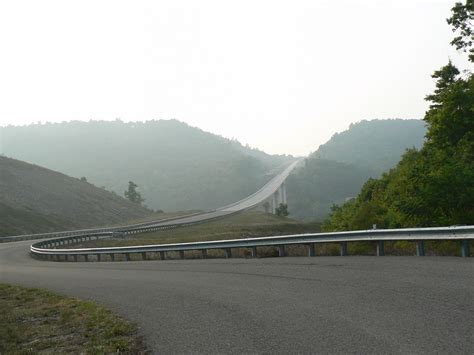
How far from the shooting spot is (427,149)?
85.6 ft

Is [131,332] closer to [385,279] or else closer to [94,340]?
[94,340]

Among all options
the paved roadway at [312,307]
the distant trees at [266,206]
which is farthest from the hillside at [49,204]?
the paved roadway at [312,307]

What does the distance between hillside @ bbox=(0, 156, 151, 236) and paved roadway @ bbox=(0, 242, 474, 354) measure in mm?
58337

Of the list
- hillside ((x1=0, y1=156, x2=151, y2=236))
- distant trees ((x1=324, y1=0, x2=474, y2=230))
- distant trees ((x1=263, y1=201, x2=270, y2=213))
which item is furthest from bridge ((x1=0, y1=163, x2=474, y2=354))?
distant trees ((x1=263, y1=201, x2=270, y2=213))

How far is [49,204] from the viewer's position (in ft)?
292

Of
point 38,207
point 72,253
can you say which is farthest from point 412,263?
point 38,207

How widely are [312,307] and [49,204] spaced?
8915cm

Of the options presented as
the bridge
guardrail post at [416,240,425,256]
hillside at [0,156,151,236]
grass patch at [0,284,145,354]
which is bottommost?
grass patch at [0,284,145,354]

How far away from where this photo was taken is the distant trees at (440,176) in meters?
17.5

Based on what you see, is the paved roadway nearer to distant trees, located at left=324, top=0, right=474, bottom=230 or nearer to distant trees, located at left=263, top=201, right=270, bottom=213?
distant trees, located at left=324, top=0, right=474, bottom=230

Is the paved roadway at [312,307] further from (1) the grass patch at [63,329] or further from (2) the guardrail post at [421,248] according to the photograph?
(2) the guardrail post at [421,248]

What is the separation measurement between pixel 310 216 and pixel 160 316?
174402 millimetres

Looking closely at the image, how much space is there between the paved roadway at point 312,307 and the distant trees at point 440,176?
23.1ft

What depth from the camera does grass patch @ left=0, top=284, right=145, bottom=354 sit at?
644cm
